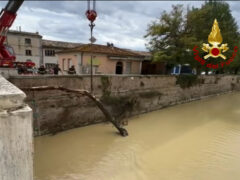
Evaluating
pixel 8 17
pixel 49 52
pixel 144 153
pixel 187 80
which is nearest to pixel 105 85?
pixel 144 153

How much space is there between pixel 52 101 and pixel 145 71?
1343cm

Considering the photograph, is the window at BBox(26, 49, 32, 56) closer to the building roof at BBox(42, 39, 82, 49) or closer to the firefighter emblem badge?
the building roof at BBox(42, 39, 82, 49)

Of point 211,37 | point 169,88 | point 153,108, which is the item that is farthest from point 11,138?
point 169,88

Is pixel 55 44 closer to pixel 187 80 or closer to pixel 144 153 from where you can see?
pixel 187 80

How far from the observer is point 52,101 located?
6957 mm

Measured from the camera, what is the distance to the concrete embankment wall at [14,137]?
917 mm

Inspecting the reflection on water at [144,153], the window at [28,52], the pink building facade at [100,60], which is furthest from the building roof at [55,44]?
the reflection on water at [144,153]

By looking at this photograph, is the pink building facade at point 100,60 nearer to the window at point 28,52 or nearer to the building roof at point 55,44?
the building roof at point 55,44

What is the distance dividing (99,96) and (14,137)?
758 cm

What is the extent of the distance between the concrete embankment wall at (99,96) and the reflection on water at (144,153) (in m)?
0.52

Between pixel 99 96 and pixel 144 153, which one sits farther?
pixel 99 96

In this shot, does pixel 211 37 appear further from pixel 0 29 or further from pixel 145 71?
pixel 145 71

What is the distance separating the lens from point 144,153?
6004 millimetres

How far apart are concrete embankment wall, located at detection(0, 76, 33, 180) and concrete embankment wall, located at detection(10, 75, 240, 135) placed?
573cm
